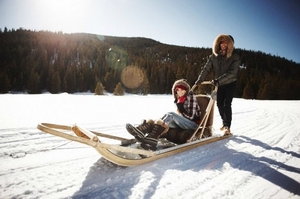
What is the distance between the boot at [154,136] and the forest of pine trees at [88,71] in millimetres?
39633

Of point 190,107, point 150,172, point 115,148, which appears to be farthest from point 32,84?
point 150,172

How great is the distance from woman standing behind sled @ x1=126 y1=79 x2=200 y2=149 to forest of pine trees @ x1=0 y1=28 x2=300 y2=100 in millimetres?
39011

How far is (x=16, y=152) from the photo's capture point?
3.24 m

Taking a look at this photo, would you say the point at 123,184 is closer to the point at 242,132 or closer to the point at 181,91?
the point at 181,91

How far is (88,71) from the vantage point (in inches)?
2542

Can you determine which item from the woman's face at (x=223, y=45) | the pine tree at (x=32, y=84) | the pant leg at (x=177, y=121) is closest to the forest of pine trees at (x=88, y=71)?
the pine tree at (x=32, y=84)

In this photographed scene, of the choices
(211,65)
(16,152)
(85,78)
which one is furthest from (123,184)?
(85,78)

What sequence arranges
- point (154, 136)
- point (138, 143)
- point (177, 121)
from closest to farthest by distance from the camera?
point (154, 136) → point (138, 143) → point (177, 121)

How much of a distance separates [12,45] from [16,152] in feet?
293

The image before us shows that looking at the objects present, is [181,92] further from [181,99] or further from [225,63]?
[225,63]

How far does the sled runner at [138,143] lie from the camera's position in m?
2.38

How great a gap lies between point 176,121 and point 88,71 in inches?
2553

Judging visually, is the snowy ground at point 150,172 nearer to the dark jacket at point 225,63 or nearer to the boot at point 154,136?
the boot at point 154,136

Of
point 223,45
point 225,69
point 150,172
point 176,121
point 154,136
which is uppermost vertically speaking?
point 223,45
